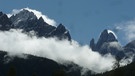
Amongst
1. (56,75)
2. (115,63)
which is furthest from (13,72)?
(115,63)

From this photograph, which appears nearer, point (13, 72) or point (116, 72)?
point (116, 72)

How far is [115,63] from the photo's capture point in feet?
407

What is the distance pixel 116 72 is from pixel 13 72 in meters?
41.7

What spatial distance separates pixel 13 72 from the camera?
147 m

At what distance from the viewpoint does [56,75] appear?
128m

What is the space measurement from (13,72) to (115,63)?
41.0m

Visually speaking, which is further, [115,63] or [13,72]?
[13,72]

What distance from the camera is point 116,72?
122438mm

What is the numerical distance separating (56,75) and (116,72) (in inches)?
740

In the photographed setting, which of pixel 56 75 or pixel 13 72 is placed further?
pixel 13 72

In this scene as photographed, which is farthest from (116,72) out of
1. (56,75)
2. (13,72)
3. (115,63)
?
(13,72)

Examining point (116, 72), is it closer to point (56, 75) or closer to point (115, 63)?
point (115, 63)

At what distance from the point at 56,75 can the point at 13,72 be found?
81.3ft

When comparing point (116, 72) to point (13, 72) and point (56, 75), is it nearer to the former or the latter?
point (56, 75)
